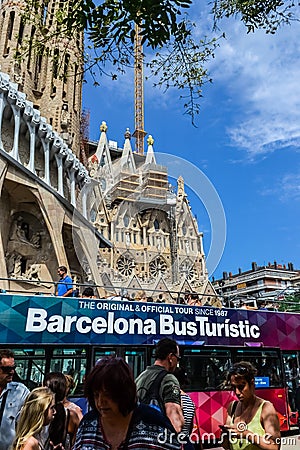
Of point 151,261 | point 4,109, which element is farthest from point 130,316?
point 151,261

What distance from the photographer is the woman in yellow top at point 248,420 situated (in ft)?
7.82

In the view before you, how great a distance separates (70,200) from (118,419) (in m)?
23.0

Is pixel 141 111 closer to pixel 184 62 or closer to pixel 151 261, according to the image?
pixel 151 261

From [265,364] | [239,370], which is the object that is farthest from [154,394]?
[265,364]

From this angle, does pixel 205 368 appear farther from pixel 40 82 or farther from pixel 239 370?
pixel 40 82

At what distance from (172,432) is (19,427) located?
1.31 meters

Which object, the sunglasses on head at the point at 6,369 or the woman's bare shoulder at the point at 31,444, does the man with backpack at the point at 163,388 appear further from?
the sunglasses on head at the point at 6,369

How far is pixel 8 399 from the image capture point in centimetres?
298

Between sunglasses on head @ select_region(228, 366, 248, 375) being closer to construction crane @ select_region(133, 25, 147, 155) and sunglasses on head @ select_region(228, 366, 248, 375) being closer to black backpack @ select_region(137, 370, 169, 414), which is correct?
black backpack @ select_region(137, 370, 169, 414)

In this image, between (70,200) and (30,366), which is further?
(70,200)

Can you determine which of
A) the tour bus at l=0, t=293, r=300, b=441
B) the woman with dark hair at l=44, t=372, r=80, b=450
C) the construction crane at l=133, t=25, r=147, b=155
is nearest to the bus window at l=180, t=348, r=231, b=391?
the tour bus at l=0, t=293, r=300, b=441

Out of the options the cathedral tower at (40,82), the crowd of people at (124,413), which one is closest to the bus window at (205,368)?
the crowd of people at (124,413)

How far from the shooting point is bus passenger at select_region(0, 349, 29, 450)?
2844 millimetres

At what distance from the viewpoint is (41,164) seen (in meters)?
21.9
